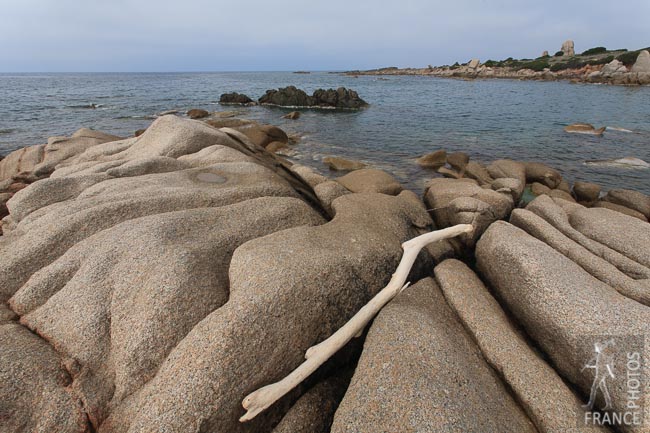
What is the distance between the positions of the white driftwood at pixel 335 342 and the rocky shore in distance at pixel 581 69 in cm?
8614

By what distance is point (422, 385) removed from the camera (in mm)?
3201

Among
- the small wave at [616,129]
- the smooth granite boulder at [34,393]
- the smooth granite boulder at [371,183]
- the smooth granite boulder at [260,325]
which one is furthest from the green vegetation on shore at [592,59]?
the smooth granite boulder at [34,393]

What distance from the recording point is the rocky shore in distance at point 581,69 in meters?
66.4

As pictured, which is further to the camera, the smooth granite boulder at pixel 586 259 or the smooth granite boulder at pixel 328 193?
the smooth granite boulder at pixel 328 193

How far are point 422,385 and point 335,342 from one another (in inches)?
41.8

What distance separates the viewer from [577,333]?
3859mm

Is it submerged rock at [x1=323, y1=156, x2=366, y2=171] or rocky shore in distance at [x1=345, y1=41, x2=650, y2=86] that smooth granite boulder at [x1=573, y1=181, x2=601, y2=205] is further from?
rocky shore in distance at [x1=345, y1=41, x2=650, y2=86]

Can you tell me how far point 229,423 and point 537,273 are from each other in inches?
169

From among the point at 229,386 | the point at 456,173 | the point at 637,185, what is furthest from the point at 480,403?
the point at 637,185

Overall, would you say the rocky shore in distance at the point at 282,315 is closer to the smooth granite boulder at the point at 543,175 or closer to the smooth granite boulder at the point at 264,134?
the smooth granite boulder at the point at 543,175

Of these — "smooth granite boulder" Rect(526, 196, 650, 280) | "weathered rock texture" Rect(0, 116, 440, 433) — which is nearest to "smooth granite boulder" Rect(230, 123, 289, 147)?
"weathered rock texture" Rect(0, 116, 440, 433)

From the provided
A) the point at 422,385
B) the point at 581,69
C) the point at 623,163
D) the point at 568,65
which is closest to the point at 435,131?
the point at 623,163

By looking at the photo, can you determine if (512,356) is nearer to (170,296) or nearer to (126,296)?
(170,296)

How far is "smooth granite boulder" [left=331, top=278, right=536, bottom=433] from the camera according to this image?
117 inches
